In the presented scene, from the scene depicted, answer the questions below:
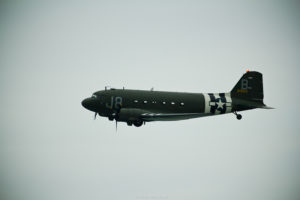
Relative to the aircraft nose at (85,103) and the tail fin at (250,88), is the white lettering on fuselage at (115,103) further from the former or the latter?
the tail fin at (250,88)

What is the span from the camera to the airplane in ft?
110

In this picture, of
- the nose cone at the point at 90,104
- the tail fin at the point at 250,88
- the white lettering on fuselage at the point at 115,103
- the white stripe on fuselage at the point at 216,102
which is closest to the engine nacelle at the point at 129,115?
the white lettering on fuselage at the point at 115,103

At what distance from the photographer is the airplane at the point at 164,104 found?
33562 millimetres

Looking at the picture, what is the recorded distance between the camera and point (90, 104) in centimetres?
3569

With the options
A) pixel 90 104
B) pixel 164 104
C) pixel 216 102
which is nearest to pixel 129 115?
pixel 164 104

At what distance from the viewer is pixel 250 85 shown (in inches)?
1534

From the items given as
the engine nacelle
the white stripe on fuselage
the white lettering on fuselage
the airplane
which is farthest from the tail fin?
the white lettering on fuselage

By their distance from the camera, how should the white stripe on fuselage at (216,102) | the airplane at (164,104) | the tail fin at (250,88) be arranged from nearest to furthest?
1. the airplane at (164,104)
2. the white stripe on fuselage at (216,102)
3. the tail fin at (250,88)

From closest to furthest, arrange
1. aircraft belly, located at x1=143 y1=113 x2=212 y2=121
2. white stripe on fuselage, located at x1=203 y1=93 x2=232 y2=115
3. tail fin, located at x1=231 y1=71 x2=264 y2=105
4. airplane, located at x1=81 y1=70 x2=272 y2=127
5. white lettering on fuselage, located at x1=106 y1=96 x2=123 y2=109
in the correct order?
aircraft belly, located at x1=143 y1=113 x2=212 y2=121
airplane, located at x1=81 y1=70 x2=272 y2=127
white lettering on fuselage, located at x1=106 y1=96 x2=123 y2=109
white stripe on fuselage, located at x1=203 y1=93 x2=232 y2=115
tail fin, located at x1=231 y1=71 x2=264 y2=105

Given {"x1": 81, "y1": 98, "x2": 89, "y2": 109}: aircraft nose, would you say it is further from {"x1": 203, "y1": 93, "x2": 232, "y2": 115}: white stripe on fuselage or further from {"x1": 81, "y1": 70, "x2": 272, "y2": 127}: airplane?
{"x1": 203, "y1": 93, "x2": 232, "y2": 115}: white stripe on fuselage

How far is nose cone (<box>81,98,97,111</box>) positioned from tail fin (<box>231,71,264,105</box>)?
1632cm

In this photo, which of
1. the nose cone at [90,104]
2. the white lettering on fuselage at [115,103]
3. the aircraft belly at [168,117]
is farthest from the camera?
the nose cone at [90,104]

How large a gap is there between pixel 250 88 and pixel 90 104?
18.9m

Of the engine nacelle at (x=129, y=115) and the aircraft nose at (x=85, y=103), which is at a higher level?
the aircraft nose at (x=85, y=103)
